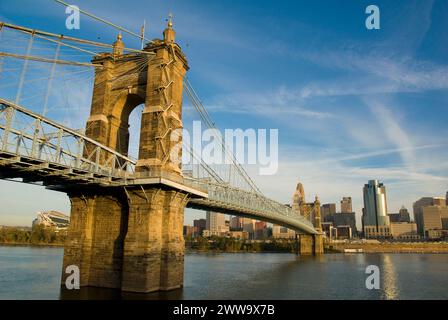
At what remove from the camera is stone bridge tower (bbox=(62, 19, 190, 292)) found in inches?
1273

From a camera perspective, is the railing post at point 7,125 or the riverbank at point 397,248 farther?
the riverbank at point 397,248

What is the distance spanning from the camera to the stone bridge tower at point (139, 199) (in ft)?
106

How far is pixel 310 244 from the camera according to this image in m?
130

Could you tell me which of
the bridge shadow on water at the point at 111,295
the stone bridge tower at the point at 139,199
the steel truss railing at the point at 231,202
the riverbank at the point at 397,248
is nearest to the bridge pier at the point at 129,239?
the stone bridge tower at the point at 139,199

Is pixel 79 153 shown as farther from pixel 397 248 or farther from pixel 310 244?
pixel 397 248

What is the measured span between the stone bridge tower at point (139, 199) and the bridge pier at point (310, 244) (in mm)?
98919

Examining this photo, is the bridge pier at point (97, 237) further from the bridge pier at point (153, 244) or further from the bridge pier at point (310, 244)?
the bridge pier at point (310, 244)

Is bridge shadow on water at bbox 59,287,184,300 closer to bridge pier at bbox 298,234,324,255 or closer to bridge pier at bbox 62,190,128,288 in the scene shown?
bridge pier at bbox 62,190,128,288

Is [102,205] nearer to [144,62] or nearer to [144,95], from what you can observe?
[144,95]

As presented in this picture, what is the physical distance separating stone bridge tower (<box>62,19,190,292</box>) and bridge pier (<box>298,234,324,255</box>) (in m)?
98.9

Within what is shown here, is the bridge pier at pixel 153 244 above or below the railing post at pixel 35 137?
below

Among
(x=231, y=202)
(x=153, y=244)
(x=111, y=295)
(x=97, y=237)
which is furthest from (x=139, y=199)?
(x=231, y=202)
